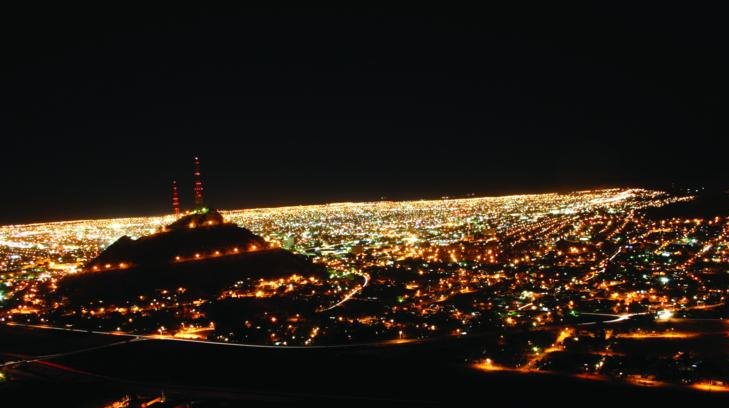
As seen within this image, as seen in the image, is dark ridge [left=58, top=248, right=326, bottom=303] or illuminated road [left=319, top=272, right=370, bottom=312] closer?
illuminated road [left=319, top=272, right=370, bottom=312]

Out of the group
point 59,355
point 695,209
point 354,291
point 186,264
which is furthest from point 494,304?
point 695,209

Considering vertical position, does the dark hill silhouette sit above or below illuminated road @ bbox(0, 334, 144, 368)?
above

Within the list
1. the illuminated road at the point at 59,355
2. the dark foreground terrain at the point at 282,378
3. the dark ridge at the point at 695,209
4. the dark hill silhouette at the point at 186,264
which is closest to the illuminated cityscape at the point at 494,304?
the dark hill silhouette at the point at 186,264

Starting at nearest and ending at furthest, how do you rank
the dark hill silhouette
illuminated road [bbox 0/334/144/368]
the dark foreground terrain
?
the dark foreground terrain, illuminated road [bbox 0/334/144/368], the dark hill silhouette

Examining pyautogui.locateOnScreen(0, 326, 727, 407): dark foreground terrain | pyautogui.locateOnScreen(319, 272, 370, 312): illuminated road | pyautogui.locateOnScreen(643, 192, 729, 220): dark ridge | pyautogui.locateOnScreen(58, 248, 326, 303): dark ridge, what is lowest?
pyautogui.locateOnScreen(0, 326, 727, 407): dark foreground terrain

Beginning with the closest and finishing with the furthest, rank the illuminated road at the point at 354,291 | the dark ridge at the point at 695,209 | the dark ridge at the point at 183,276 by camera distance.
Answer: the illuminated road at the point at 354,291
the dark ridge at the point at 183,276
the dark ridge at the point at 695,209

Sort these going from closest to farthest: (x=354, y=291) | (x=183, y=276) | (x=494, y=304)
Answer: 1. (x=494, y=304)
2. (x=354, y=291)
3. (x=183, y=276)

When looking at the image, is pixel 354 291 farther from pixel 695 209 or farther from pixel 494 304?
pixel 695 209

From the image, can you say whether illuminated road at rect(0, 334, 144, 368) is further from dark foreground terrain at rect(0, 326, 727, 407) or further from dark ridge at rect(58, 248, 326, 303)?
dark ridge at rect(58, 248, 326, 303)

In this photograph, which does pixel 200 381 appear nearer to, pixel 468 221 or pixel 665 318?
pixel 665 318

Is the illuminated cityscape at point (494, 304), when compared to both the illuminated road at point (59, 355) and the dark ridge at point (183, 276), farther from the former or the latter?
the illuminated road at point (59, 355)

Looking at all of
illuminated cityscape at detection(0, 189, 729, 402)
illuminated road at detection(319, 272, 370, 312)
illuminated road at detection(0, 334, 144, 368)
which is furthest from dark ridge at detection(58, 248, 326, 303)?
illuminated road at detection(0, 334, 144, 368)

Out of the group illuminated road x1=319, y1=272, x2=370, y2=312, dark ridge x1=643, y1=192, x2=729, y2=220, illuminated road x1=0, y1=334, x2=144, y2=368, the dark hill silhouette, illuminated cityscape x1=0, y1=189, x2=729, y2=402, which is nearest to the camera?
illuminated cityscape x1=0, y1=189, x2=729, y2=402
